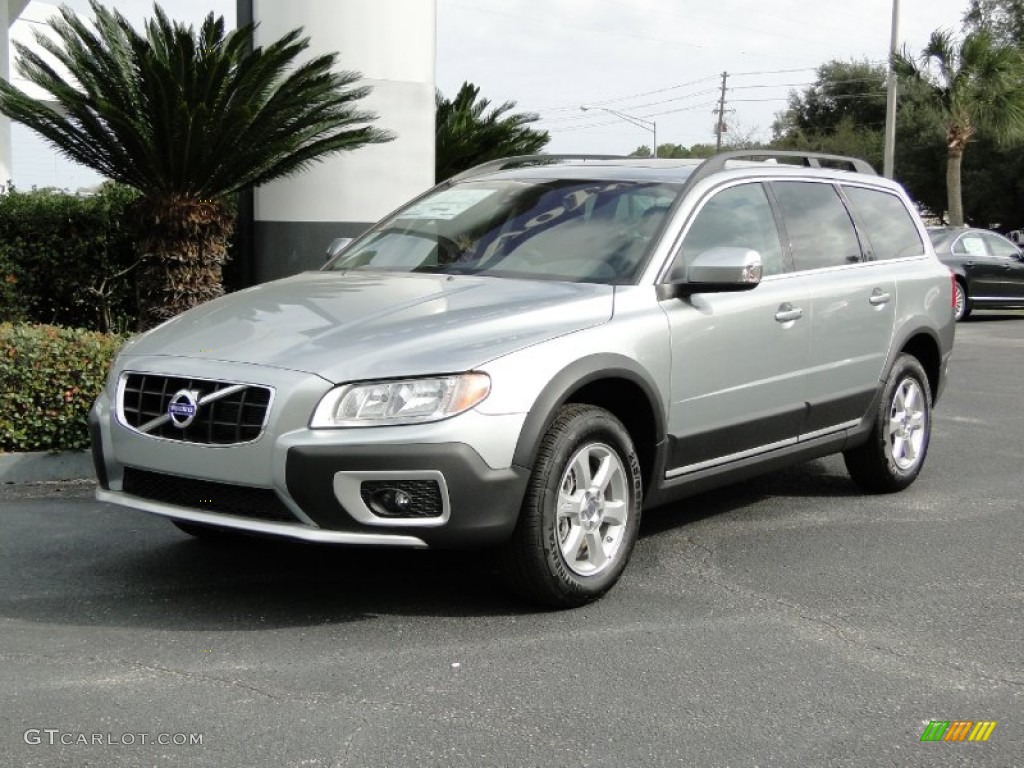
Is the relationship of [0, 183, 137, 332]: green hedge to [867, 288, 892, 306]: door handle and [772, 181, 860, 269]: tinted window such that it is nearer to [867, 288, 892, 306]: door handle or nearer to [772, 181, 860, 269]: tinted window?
[772, 181, 860, 269]: tinted window

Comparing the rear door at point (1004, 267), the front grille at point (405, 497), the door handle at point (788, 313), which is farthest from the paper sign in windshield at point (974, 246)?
the front grille at point (405, 497)

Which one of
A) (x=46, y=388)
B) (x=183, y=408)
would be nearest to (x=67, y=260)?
(x=46, y=388)

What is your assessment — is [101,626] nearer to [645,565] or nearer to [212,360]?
[212,360]

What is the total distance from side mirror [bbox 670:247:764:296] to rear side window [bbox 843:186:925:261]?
5.91 feet

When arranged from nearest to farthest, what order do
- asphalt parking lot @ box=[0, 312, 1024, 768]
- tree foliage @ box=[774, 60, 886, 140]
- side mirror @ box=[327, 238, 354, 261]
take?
asphalt parking lot @ box=[0, 312, 1024, 768] → side mirror @ box=[327, 238, 354, 261] → tree foliage @ box=[774, 60, 886, 140]

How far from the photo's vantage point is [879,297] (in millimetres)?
6750

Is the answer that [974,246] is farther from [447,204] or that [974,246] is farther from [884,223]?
[447,204]

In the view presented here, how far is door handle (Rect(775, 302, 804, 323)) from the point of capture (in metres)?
5.97

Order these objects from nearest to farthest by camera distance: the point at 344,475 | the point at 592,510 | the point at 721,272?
1. the point at 344,475
2. the point at 592,510
3. the point at 721,272

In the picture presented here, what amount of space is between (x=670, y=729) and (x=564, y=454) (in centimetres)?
123

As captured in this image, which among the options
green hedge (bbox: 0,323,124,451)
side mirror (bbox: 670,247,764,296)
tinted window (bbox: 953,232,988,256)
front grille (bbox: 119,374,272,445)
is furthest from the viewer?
tinted window (bbox: 953,232,988,256)

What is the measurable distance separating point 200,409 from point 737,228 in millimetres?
2634

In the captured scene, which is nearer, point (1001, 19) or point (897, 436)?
point (897, 436)

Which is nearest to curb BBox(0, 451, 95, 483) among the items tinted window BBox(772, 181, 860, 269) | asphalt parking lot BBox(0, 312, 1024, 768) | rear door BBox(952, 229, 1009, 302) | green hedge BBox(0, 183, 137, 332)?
asphalt parking lot BBox(0, 312, 1024, 768)
